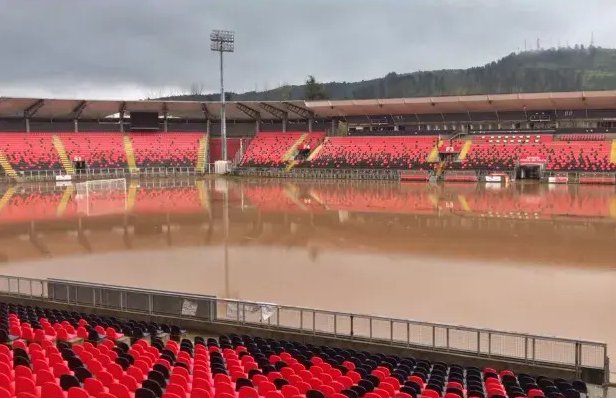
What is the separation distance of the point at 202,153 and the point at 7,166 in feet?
68.1

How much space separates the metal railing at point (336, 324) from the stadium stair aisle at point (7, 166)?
46.5 metres

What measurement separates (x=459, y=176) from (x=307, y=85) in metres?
54.8

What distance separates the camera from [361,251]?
2036 cm

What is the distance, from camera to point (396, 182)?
52.8m

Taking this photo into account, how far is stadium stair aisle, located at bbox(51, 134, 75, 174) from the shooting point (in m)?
59.8

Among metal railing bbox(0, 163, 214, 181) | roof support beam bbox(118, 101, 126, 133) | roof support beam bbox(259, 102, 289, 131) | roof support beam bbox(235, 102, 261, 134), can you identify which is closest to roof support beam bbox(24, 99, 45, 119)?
roof support beam bbox(118, 101, 126, 133)

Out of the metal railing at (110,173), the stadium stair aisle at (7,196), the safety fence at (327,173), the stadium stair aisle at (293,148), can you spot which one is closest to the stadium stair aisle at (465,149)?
the safety fence at (327,173)

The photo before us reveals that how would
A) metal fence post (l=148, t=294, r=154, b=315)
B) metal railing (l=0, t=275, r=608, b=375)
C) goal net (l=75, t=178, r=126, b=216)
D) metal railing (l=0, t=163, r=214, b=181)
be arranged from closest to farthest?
1. metal railing (l=0, t=275, r=608, b=375)
2. metal fence post (l=148, t=294, r=154, b=315)
3. goal net (l=75, t=178, r=126, b=216)
4. metal railing (l=0, t=163, r=214, b=181)

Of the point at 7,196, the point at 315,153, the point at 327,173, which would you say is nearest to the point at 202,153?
the point at 315,153

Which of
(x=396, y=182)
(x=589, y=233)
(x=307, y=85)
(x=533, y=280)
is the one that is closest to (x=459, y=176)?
(x=396, y=182)

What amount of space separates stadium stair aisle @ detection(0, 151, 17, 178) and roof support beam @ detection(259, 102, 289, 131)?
27509 millimetres

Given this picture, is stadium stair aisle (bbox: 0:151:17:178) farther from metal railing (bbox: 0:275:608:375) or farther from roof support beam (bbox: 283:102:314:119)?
metal railing (bbox: 0:275:608:375)

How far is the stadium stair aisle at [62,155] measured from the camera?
5984 centimetres

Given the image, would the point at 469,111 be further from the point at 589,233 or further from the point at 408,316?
the point at 408,316
